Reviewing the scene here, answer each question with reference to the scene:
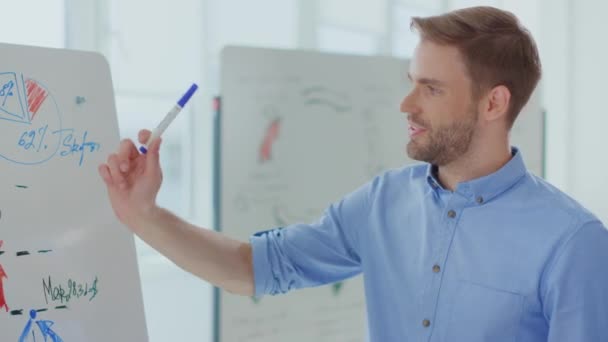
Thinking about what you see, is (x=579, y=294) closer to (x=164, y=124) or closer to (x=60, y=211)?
(x=164, y=124)

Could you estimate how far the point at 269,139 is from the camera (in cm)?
226

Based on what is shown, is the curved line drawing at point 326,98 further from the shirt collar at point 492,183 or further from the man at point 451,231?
the shirt collar at point 492,183

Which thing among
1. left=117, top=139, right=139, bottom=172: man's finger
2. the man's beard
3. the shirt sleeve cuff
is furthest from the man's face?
left=117, top=139, right=139, bottom=172: man's finger

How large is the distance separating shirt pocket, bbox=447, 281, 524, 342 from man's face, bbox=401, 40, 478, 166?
282 mm

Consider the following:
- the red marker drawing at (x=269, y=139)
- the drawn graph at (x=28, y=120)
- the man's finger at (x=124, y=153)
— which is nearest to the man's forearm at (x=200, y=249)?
the man's finger at (x=124, y=153)

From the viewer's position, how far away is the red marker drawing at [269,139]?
2.24 metres

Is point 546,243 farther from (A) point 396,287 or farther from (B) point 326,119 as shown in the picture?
(B) point 326,119

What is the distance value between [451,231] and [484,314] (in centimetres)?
19

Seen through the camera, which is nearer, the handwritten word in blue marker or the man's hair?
the handwritten word in blue marker

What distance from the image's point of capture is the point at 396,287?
150 centimetres

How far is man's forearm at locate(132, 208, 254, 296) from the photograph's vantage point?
53.8 inches

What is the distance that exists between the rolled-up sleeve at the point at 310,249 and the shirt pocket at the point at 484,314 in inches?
12.5

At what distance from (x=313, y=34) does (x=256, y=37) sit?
0.34 metres

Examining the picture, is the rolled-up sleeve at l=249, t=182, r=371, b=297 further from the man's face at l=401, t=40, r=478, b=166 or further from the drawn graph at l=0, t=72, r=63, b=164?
the drawn graph at l=0, t=72, r=63, b=164
